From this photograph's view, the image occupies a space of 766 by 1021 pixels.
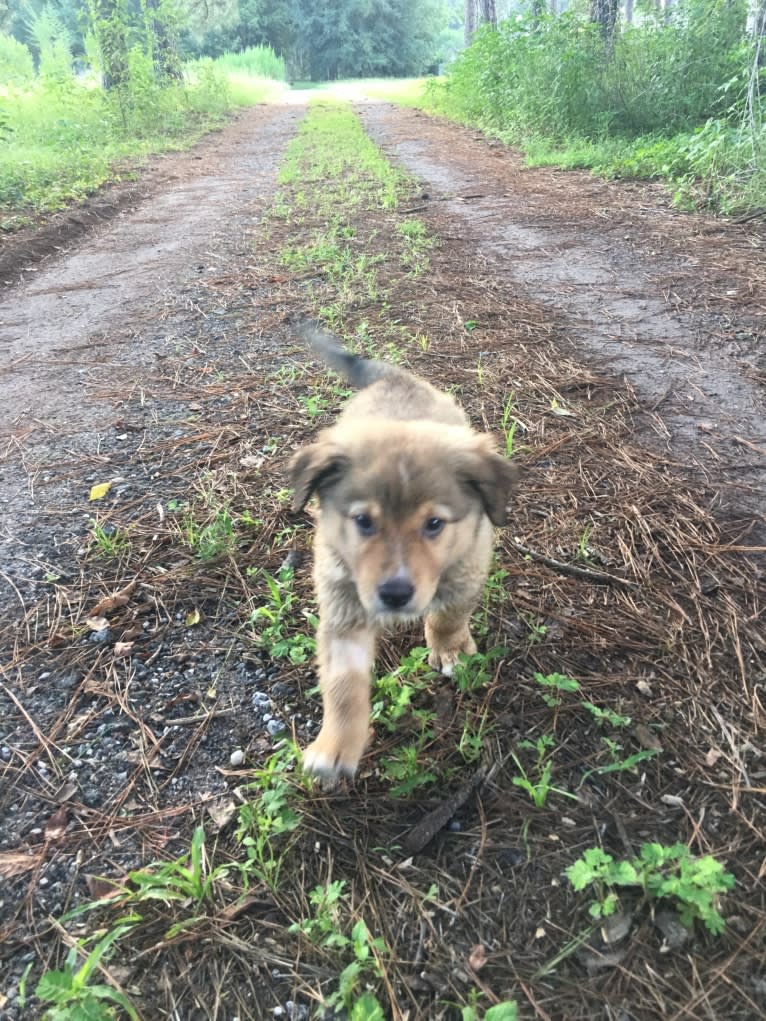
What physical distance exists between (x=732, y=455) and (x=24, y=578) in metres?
3.59

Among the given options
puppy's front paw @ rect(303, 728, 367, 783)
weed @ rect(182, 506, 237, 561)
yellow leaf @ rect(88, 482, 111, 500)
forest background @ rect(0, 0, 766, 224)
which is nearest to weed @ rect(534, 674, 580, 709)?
puppy's front paw @ rect(303, 728, 367, 783)

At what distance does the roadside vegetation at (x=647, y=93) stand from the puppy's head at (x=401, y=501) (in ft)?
24.9

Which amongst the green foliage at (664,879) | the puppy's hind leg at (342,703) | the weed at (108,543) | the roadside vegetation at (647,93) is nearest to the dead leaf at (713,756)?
the green foliage at (664,879)

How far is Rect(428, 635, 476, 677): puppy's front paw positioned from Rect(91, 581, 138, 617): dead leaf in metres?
1.34

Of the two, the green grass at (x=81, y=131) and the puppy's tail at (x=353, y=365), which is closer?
the puppy's tail at (x=353, y=365)

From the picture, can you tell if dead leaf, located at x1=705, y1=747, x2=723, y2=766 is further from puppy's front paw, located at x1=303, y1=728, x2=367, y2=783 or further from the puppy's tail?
the puppy's tail

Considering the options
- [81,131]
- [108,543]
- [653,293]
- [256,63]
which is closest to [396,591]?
[108,543]

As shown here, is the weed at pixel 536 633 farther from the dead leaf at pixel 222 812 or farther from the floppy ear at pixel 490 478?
the dead leaf at pixel 222 812

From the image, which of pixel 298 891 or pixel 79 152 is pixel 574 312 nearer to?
pixel 298 891

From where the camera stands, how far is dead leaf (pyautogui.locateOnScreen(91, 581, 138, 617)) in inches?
110

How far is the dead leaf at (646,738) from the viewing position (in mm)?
2156

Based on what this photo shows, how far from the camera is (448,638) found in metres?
2.55

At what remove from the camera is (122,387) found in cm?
467

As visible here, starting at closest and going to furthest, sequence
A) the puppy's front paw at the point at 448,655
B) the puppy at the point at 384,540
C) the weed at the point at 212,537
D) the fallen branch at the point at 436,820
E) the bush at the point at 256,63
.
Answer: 1. the fallen branch at the point at 436,820
2. the puppy at the point at 384,540
3. the puppy's front paw at the point at 448,655
4. the weed at the point at 212,537
5. the bush at the point at 256,63
